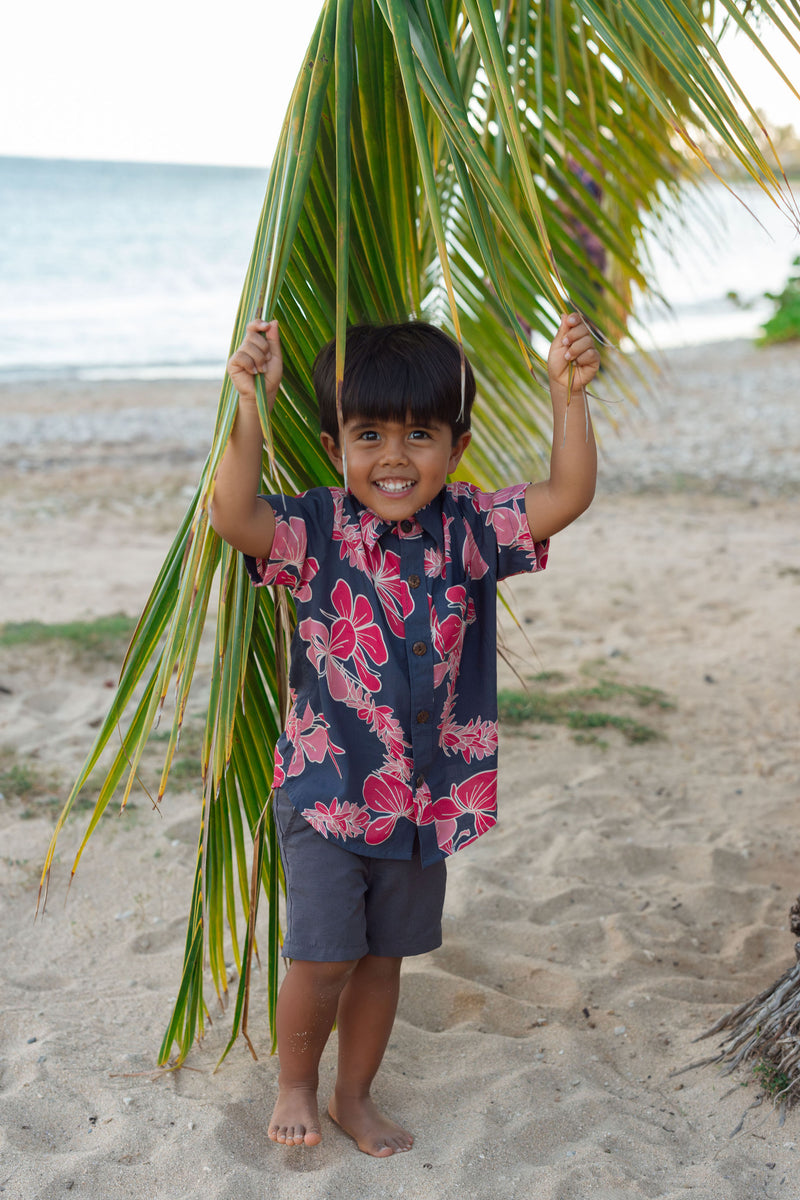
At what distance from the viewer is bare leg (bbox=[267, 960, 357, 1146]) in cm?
173

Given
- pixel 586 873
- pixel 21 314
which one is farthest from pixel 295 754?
pixel 21 314

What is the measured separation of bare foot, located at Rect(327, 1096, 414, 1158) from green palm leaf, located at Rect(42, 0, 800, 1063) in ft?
0.76

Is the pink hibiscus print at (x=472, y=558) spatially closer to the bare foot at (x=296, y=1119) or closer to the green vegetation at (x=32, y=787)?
the bare foot at (x=296, y=1119)

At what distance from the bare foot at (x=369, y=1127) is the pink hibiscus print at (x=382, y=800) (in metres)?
0.55

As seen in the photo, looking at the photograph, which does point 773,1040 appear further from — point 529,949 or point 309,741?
point 309,741

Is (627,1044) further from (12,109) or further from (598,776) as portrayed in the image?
(12,109)

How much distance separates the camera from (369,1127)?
182 centimetres

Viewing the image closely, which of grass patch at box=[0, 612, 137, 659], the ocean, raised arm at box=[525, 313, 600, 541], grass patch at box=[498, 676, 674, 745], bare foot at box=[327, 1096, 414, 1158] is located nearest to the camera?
raised arm at box=[525, 313, 600, 541]

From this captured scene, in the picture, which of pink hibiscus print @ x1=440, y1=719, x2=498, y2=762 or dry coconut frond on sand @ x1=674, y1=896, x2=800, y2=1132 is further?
dry coconut frond on sand @ x1=674, y1=896, x2=800, y2=1132

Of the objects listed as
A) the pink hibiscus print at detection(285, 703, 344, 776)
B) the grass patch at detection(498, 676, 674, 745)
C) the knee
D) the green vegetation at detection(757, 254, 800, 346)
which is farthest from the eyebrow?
the green vegetation at detection(757, 254, 800, 346)

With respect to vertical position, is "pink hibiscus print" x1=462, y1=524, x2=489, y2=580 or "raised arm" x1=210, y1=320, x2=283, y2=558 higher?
"raised arm" x1=210, y1=320, x2=283, y2=558

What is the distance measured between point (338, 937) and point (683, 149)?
2.24 metres

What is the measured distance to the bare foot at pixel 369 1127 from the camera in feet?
5.88

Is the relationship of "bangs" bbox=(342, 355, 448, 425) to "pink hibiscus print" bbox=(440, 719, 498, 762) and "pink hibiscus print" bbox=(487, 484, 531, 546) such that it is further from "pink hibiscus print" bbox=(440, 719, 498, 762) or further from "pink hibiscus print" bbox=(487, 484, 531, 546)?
"pink hibiscus print" bbox=(440, 719, 498, 762)
